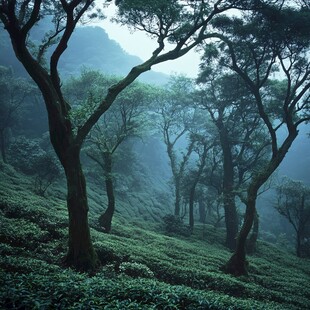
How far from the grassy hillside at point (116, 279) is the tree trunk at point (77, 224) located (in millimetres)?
684

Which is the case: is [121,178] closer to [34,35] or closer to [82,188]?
[82,188]

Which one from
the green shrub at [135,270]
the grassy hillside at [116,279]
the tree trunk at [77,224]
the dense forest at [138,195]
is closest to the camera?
the grassy hillside at [116,279]

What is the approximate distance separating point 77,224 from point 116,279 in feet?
9.01

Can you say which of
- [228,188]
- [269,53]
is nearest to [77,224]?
[269,53]

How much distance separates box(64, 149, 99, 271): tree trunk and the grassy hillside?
2.25 feet

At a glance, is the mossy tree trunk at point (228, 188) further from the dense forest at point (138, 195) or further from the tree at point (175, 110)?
the tree at point (175, 110)

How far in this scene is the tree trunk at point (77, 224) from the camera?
11789mm

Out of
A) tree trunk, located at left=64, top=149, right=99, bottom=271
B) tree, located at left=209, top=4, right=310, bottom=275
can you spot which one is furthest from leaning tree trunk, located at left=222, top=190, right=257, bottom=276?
tree trunk, located at left=64, top=149, right=99, bottom=271

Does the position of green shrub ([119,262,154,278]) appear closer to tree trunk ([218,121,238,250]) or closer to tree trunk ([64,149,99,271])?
tree trunk ([64,149,99,271])

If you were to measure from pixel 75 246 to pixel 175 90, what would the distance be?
113 feet

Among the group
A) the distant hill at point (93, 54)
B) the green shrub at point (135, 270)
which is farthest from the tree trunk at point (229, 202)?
the distant hill at point (93, 54)

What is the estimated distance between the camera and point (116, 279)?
1072 cm

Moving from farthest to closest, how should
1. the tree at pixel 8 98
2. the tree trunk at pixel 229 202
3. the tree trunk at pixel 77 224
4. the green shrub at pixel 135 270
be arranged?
the tree at pixel 8 98 → the tree trunk at pixel 229 202 → the green shrub at pixel 135 270 → the tree trunk at pixel 77 224

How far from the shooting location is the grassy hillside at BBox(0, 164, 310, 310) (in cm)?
672
